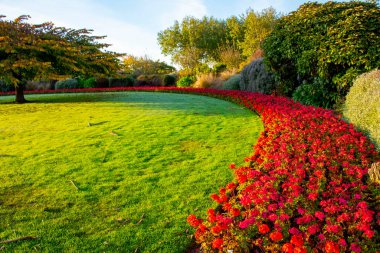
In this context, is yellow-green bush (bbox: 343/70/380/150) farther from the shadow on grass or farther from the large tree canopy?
the large tree canopy

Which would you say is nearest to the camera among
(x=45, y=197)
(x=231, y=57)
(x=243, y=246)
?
(x=243, y=246)

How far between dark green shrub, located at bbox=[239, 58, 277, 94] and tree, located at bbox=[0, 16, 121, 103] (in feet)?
24.9

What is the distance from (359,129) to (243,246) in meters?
5.00

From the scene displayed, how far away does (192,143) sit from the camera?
21.5 ft

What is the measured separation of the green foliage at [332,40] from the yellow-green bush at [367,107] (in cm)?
144

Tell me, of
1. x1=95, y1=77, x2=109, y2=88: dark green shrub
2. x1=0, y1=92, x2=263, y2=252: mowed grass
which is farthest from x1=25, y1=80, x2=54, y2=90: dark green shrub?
x1=0, y1=92, x2=263, y2=252: mowed grass

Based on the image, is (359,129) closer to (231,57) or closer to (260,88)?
(260,88)

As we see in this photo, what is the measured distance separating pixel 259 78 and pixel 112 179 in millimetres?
12956

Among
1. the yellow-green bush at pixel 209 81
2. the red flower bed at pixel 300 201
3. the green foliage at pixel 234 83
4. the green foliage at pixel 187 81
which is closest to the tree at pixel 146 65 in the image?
the green foliage at pixel 187 81

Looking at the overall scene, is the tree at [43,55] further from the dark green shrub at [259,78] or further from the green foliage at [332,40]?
the green foliage at [332,40]

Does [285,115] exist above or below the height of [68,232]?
above

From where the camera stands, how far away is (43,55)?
15211mm

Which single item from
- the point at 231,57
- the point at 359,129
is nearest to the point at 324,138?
the point at 359,129

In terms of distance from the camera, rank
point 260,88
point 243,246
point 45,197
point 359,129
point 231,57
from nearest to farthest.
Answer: point 243,246 < point 45,197 < point 359,129 < point 260,88 < point 231,57
